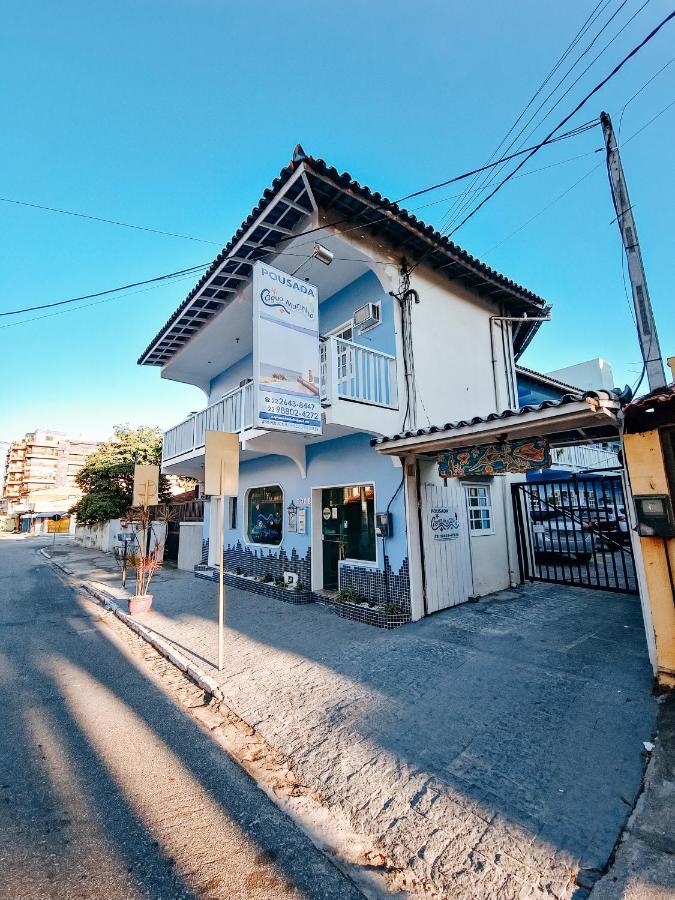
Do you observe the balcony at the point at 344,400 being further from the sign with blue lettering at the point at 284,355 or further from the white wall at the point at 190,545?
the white wall at the point at 190,545

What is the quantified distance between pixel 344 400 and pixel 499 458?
110 inches

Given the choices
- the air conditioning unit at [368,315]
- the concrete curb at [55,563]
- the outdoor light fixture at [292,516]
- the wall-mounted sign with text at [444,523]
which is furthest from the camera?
the concrete curb at [55,563]

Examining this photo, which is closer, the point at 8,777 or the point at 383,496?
the point at 8,777

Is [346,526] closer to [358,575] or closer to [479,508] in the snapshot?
[358,575]

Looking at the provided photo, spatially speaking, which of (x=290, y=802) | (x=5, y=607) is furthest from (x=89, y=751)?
(x=5, y=607)

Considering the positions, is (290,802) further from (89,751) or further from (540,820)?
(89,751)

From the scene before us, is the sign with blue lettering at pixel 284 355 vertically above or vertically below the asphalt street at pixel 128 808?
above

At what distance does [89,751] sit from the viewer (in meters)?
3.55

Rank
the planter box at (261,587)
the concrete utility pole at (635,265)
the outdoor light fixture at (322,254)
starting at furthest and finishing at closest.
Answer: the planter box at (261,587) → the outdoor light fixture at (322,254) → the concrete utility pole at (635,265)

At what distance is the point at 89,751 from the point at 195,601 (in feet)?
20.3

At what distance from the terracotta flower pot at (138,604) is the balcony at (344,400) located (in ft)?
12.9

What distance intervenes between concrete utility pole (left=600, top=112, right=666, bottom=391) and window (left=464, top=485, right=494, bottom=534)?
3766mm

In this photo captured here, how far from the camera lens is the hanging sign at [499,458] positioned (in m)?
5.82

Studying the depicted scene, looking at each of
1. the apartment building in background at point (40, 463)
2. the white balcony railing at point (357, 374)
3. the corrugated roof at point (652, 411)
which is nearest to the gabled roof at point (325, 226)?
the white balcony railing at point (357, 374)
